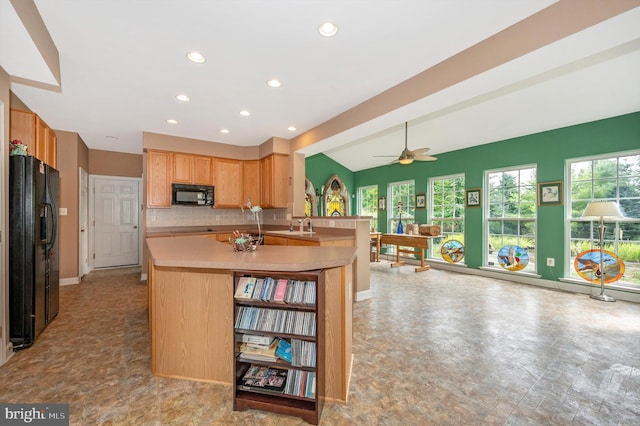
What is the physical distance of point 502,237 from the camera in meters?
5.12

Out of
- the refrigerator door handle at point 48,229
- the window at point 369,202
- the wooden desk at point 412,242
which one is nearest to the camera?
the refrigerator door handle at point 48,229

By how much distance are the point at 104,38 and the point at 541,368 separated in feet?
14.0

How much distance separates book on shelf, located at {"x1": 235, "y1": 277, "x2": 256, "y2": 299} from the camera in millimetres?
1637

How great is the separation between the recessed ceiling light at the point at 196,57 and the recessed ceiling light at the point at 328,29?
3.64 ft

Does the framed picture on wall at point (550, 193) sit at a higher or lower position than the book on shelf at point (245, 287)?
higher

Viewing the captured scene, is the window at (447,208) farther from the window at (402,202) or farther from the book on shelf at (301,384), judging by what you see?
the book on shelf at (301,384)

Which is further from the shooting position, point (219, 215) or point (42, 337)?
point (219, 215)

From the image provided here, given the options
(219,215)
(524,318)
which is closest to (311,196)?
(219,215)

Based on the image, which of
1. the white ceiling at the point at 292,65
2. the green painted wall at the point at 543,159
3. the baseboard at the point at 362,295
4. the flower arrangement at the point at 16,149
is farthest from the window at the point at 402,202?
the flower arrangement at the point at 16,149

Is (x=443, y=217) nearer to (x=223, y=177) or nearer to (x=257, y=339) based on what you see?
(x=223, y=177)

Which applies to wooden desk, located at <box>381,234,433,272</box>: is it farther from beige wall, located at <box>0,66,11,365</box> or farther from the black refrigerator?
beige wall, located at <box>0,66,11,365</box>

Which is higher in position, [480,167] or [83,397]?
[480,167]

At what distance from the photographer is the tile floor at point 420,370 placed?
1.63 metres

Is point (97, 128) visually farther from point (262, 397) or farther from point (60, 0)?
point (262, 397)
